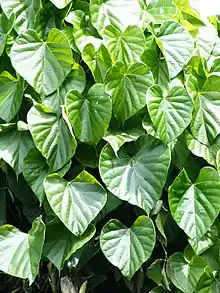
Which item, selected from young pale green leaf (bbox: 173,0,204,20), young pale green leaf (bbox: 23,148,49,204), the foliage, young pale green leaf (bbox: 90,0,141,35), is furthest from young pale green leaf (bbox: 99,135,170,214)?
young pale green leaf (bbox: 173,0,204,20)

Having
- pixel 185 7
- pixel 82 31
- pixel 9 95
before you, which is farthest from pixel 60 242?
pixel 185 7

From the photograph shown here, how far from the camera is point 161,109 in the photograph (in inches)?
34.2

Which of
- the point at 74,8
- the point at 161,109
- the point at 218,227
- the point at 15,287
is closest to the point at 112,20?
the point at 74,8

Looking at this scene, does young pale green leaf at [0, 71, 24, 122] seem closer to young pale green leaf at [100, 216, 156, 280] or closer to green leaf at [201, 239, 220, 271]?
young pale green leaf at [100, 216, 156, 280]

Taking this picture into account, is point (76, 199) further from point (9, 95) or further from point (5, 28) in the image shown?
point (5, 28)

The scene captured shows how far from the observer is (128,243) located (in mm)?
851

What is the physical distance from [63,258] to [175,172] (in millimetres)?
269

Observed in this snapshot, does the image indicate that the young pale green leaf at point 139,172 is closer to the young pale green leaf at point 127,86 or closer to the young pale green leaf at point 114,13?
the young pale green leaf at point 127,86

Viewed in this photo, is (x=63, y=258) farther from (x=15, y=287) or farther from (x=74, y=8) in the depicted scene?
(x=74, y=8)

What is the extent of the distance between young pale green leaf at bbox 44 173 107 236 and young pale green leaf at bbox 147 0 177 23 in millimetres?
349

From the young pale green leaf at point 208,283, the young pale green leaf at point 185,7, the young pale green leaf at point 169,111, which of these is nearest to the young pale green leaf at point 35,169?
the young pale green leaf at point 169,111

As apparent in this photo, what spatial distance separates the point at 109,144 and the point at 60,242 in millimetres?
187

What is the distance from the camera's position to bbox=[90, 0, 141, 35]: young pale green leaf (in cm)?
93

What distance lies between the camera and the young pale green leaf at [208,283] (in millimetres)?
873
